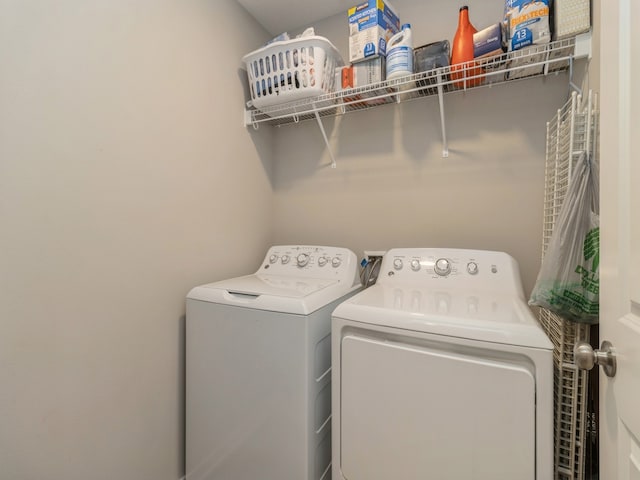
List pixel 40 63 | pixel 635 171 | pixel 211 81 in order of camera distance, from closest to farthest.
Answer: pixel 635 171 → pixel 40 63 → pixel 211 81

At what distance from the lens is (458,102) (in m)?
1.64

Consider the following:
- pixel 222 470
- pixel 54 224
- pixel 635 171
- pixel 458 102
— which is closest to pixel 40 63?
pixel 54 224

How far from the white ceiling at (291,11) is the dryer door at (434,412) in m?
1.91

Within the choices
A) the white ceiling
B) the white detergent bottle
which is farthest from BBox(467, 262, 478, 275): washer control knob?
the white ceiling

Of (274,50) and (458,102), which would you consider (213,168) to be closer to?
(274,50)

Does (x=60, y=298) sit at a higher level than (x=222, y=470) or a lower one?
higher

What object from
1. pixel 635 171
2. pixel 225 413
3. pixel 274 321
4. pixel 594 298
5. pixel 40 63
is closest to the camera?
pixel 635 171

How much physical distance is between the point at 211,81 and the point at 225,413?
1.63 meters

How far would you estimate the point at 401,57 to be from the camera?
1.42m

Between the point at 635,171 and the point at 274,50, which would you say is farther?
the point at 274,50

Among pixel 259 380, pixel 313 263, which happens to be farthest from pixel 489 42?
pixel 259 380

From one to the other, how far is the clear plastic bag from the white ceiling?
165cm

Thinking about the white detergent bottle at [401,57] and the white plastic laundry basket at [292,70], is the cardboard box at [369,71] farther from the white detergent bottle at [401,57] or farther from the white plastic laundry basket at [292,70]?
the white plastic laundry basket at [292,70]

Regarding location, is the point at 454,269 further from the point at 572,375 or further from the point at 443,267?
the point at 572,375
